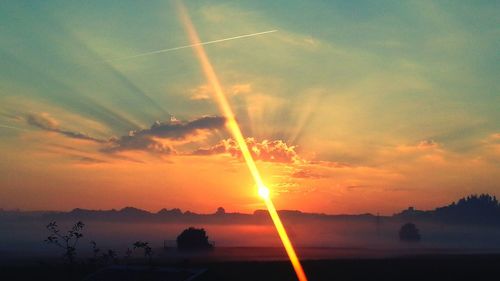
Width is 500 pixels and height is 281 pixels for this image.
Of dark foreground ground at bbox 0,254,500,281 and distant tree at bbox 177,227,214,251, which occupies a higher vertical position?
distant tree at bbox 177,227,214,251

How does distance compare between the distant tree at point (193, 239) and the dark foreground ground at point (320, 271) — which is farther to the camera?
the distant tree at point (193, 239)

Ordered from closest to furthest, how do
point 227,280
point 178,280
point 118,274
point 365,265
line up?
point 178,280 < point 118,274 < point 227,280 < point 365,265

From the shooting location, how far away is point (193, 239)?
12588cm

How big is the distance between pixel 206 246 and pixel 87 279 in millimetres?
70123

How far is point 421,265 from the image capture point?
264 feet

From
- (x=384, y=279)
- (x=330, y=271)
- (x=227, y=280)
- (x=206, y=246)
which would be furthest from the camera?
(x=206, y=246)

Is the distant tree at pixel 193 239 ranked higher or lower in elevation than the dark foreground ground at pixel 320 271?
higher

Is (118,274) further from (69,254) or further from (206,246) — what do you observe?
(206,246)

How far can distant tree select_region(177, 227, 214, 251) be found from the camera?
125m

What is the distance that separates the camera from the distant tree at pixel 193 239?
12469 cm

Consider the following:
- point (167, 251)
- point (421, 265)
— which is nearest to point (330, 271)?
point (421, 265)

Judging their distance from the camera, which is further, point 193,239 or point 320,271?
point 193,239

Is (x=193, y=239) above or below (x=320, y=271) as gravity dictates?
above

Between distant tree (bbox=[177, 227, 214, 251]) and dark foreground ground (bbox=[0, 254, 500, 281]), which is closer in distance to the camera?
dark foreground ground (bbox=[0, 254, 500, 281])
